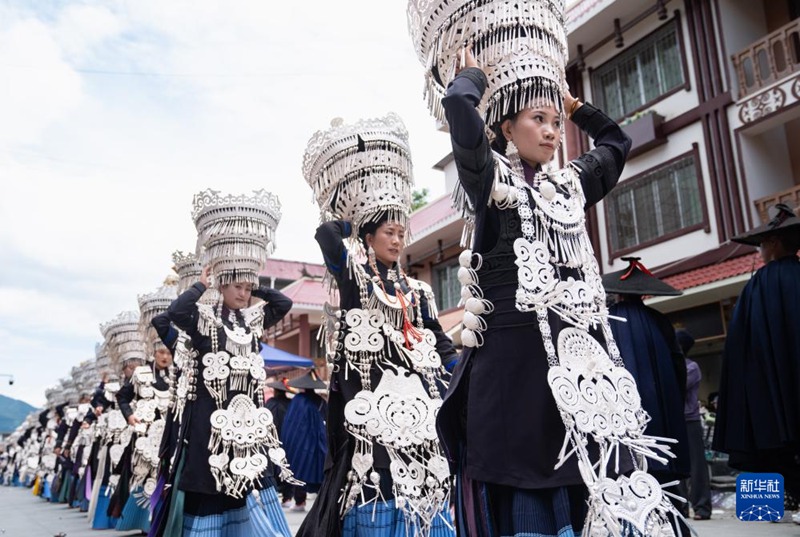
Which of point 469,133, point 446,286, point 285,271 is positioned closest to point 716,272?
point 469,133

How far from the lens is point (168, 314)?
494cm

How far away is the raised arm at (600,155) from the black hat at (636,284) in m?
2.42

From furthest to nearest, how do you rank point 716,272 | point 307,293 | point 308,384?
point 307,293
point 308,384
point 716,272

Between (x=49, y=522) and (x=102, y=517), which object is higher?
(x=102, y=517)

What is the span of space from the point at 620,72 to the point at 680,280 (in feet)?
16.9

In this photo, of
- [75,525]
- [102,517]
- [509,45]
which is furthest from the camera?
[75,525]

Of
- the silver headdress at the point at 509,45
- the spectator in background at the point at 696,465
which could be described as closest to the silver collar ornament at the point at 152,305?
the spectator in background at the point at 696,465

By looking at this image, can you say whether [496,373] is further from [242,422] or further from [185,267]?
[185,267]

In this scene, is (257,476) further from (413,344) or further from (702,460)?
(702,460)

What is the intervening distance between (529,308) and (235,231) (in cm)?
338

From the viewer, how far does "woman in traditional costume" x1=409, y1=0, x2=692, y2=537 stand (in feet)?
6.88

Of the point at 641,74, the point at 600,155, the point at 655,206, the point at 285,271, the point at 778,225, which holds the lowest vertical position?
the point at 600,155

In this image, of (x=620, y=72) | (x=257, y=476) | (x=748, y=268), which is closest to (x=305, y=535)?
(x=257, y=476)

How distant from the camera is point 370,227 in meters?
4.21
